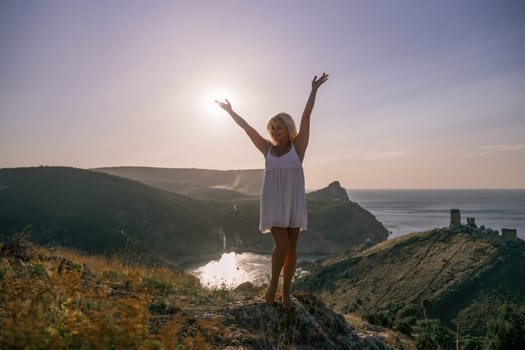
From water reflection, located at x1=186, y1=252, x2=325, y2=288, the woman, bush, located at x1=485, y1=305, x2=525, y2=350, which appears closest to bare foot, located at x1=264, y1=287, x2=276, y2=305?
the woman

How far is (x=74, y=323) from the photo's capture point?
252 cm

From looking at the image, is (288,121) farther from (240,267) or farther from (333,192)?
(333,192)

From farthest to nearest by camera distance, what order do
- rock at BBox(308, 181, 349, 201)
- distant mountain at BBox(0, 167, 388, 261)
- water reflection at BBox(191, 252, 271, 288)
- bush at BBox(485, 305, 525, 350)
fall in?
rock at BBox(308, 181, 349, 201) < distant mountain at BBox(0, 167, 388, 261) < water reflection at BBox(191, 252, 271, 288) < bush at BBox(485, 305, 525, 350)

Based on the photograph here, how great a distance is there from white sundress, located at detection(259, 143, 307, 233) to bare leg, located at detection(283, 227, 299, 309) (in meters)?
0.14

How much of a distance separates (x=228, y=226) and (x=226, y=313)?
99.1 metres

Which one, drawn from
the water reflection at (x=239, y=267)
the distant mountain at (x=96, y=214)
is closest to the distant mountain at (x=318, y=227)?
the distant mountain at (x=96, y=214)

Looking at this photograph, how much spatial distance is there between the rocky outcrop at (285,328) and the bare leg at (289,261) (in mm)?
157

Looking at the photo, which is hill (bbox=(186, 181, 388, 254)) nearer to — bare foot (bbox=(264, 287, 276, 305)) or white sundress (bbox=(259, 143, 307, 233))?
bare foot (bbox=(264, 287, 276, 305))

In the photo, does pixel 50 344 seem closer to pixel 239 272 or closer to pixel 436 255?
pixel 436 255

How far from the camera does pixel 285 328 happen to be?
15.6ft

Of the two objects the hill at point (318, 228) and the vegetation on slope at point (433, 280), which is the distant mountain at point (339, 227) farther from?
the vegetation on slope at point (433, 280)

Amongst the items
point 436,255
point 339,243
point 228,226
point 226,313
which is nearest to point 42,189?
point 228,226

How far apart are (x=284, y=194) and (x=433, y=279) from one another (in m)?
40.4

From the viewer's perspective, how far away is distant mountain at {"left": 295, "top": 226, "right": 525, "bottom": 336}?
1307 inches
